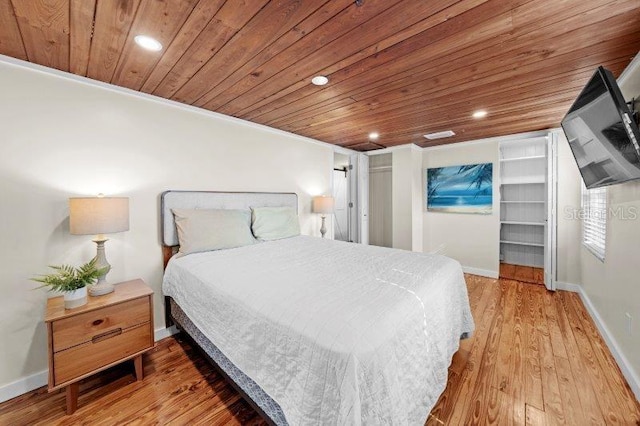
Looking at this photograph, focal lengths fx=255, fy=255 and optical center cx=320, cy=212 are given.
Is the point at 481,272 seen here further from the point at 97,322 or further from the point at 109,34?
the point at 109,34

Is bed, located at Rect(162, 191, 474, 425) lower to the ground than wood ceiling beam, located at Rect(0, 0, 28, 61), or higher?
lower

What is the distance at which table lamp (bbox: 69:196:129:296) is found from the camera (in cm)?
169

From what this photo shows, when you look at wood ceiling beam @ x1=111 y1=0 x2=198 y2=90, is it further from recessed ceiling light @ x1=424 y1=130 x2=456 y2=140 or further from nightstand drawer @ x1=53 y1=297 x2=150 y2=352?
recessed ceiling light @ x1=424 y1=130 x2=456 y2=140

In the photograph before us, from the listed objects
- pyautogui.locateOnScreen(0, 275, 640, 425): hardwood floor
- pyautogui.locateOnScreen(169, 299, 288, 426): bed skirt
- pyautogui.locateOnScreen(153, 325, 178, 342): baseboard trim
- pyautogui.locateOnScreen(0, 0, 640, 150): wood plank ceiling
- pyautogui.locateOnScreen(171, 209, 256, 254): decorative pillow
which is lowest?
pyautogui.locateOnScreen(0, 275, 640, 425): hardwood floor

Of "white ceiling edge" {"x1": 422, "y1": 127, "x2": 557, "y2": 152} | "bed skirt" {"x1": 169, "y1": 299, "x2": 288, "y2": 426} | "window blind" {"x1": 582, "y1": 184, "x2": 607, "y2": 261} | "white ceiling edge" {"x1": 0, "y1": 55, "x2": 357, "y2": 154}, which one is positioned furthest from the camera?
"white ceiling edge" {"x1": 422, "y1": 127, "x2": 557, "y2": 152}

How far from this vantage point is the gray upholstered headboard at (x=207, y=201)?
240 centimetres

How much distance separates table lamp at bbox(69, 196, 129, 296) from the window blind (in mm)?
4140

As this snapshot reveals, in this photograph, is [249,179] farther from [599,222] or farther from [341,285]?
[599,222]

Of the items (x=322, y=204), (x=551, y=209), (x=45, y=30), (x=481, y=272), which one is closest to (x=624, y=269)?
(x=551, y=209)

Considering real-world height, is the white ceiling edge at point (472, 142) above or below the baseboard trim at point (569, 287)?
above

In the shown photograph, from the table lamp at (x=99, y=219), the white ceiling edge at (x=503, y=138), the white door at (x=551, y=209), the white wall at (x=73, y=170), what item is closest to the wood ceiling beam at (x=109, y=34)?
the white wall at (x=73, y=170)

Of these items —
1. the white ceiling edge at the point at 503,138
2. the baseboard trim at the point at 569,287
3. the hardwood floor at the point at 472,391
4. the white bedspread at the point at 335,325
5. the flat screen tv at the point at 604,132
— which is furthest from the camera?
the white ceiling edge at the point at 503,138

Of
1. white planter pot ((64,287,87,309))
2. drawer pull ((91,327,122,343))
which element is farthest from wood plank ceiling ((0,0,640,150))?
drawer pull ((91,327,122,343))

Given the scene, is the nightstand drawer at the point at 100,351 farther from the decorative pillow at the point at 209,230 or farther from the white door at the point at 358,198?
the white door at the point at 358,198
